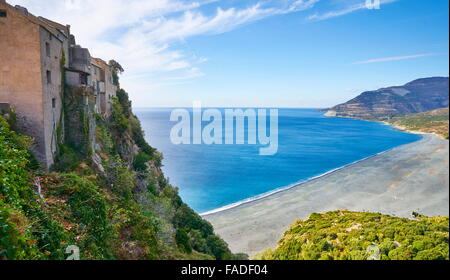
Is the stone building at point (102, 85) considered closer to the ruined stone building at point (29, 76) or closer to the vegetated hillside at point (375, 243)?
the ruined stone building at point (29, 76)

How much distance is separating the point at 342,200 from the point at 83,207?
143 feet

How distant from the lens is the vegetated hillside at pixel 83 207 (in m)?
6.90

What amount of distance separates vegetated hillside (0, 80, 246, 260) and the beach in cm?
1161

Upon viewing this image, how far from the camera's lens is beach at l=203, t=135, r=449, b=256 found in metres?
33.9

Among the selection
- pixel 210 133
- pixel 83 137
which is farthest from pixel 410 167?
pixel 210 133

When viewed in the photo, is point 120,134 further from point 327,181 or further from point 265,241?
point 327,181

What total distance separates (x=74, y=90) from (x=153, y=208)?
9833 mm

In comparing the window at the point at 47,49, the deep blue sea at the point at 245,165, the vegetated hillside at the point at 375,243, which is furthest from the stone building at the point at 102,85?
the deep blue sea at the point at 245,165

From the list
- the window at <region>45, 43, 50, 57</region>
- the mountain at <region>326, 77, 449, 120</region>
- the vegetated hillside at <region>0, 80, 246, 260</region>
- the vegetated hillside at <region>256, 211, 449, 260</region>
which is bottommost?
the vegetated hillside at <region>256, 211, 449, 260</region>

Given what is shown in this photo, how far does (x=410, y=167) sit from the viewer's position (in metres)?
62.3

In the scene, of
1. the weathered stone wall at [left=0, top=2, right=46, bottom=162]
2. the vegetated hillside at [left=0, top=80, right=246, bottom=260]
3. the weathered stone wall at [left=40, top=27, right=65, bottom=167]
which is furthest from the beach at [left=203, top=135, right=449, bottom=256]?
the weathered stone wall at [left=0, top=2, right=46, bottom=162]

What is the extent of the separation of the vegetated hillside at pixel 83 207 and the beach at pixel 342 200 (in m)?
11.6

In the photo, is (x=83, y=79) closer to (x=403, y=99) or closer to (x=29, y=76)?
(x=29, y=76)

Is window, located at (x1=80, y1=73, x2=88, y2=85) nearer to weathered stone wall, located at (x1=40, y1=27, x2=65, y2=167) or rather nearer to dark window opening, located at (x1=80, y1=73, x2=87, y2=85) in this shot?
dark window opening, located at (x1=80, y1=73, x2=87, y2=85)
